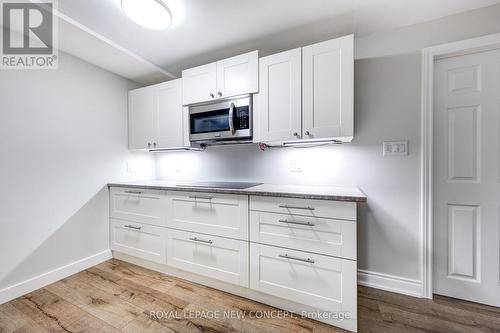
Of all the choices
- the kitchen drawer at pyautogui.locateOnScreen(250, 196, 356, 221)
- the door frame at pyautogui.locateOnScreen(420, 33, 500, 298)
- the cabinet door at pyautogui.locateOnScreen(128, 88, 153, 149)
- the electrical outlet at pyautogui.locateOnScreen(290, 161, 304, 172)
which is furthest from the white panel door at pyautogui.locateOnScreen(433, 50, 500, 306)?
the cabinet door at pyautogui.locateOnScreen(128, 88, 153, 149)

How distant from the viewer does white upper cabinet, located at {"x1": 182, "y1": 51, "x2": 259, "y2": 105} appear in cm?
183

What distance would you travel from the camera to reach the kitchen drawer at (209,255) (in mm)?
1624

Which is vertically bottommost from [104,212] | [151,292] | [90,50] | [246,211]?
[151,292]

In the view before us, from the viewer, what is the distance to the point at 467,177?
157 cm

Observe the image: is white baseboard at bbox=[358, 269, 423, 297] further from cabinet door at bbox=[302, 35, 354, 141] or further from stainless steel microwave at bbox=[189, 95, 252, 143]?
stainless steel microwave at bbox=[189, 95, 252, 143]

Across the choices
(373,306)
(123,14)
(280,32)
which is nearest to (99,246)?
(123,14)

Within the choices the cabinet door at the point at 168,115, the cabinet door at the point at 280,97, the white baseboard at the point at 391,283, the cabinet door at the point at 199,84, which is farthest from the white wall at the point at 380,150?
the cabinet door at the point at 168,115

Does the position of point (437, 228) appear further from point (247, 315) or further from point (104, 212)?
point (104, 212)

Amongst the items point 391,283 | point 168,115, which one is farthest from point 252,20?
point 391,283

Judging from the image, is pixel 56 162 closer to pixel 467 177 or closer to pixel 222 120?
pixel 222 120

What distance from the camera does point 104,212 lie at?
7.61 ft

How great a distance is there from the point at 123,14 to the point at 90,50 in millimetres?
747

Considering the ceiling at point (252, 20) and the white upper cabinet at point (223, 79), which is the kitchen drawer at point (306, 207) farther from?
the ceiling at point (252, 20)

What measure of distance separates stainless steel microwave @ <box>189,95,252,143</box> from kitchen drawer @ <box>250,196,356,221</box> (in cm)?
66
